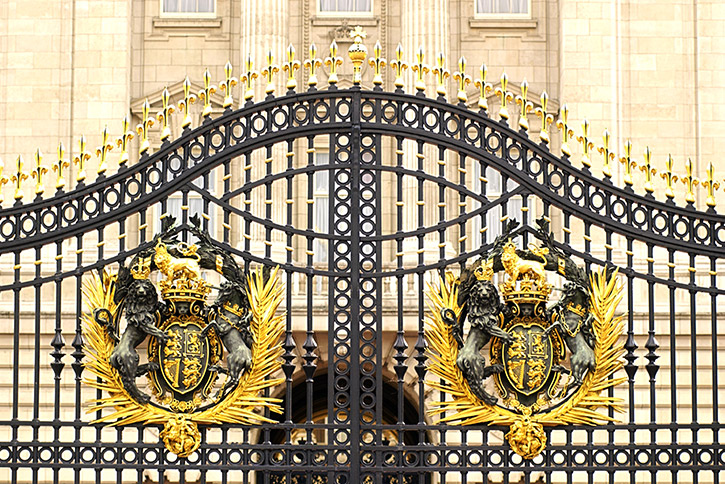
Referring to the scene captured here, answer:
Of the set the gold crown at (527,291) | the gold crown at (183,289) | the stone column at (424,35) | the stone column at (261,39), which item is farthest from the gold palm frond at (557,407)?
the stone column at (261,39)

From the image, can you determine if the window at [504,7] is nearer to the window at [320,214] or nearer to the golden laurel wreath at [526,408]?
the window at [320,214]

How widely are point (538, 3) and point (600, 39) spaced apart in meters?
1.70

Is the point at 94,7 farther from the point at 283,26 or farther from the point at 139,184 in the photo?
the point at 139,184

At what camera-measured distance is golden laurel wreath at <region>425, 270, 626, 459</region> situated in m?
14.8

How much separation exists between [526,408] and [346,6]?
13828mm

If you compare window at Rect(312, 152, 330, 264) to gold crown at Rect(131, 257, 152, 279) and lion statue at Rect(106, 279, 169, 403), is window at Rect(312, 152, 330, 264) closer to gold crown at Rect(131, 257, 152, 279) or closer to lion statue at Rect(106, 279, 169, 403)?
gold crown at Rect(131, 257, 152, 279)

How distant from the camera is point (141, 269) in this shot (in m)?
14.9

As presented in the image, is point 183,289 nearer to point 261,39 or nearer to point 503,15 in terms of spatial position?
point 261,39

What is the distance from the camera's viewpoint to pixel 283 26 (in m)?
26.2

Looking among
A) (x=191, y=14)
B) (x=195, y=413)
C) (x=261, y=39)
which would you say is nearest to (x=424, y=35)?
(x=261, y=39)

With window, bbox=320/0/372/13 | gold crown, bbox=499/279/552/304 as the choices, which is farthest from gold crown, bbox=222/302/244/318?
window, bbox=320/0/372/13

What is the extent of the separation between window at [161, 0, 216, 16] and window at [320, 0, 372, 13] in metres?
1.95

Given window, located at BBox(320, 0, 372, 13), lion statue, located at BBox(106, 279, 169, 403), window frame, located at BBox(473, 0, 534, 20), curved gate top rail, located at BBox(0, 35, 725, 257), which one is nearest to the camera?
lion statue, located at BBox(106, 279, 169, 403)

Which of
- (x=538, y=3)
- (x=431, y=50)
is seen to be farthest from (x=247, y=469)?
(x=538, y=3)
